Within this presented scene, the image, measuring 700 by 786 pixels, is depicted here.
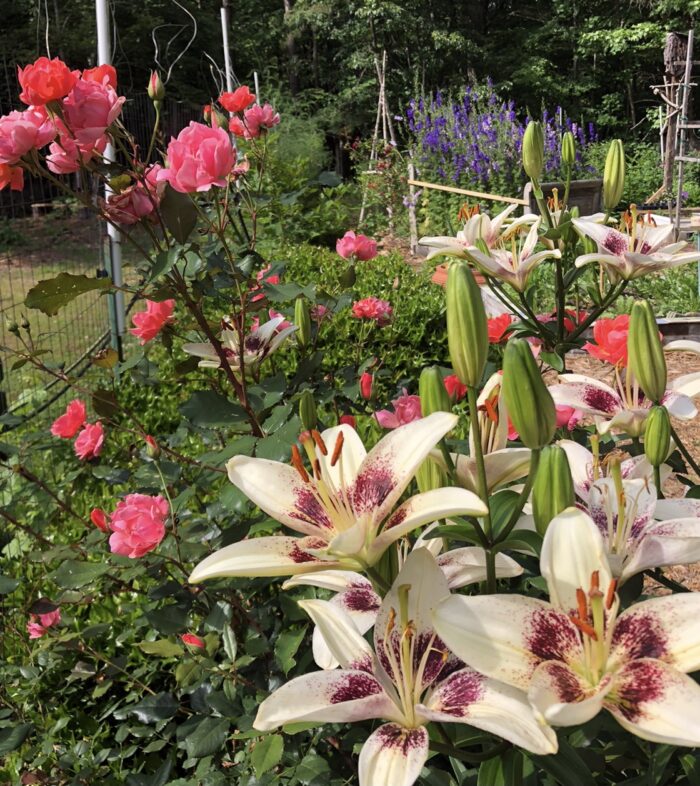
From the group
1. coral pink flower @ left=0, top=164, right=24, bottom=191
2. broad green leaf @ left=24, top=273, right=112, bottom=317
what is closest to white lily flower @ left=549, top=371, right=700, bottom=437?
broad green leaf @ left=24, top=273, right=112, bottom=317

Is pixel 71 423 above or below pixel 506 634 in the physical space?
below

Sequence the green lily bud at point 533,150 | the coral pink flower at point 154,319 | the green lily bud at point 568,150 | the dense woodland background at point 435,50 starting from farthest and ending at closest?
the dense woodland background at point 435,50 < the coral pink flower at point 154,319 < the green lily bud at point 568,150 < the green lily bud at point 533,150

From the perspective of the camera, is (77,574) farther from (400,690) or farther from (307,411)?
(400,690)

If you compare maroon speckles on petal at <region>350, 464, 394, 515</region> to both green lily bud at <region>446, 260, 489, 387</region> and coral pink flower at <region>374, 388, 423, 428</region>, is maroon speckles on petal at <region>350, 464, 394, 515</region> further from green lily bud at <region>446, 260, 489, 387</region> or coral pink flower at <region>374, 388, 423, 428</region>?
coral pink flower at <region>374, 388, 423, 428</region>

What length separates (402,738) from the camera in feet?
1.61

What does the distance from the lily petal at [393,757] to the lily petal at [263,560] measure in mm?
113

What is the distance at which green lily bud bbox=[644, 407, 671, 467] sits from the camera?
24.9 inches

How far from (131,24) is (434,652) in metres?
15.4

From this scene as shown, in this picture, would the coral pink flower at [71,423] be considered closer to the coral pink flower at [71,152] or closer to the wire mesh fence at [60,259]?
the coral pink flower at [71,152]

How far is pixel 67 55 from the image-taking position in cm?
1266

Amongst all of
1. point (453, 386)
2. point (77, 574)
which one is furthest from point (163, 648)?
point (453, 386)

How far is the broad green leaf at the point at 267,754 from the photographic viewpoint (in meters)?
0.89

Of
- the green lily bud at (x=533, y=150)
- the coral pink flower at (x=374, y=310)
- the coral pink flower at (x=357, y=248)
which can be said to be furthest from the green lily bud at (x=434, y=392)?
the coral pink flower at (x=374, y=310)

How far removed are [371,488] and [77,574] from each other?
762 mm
